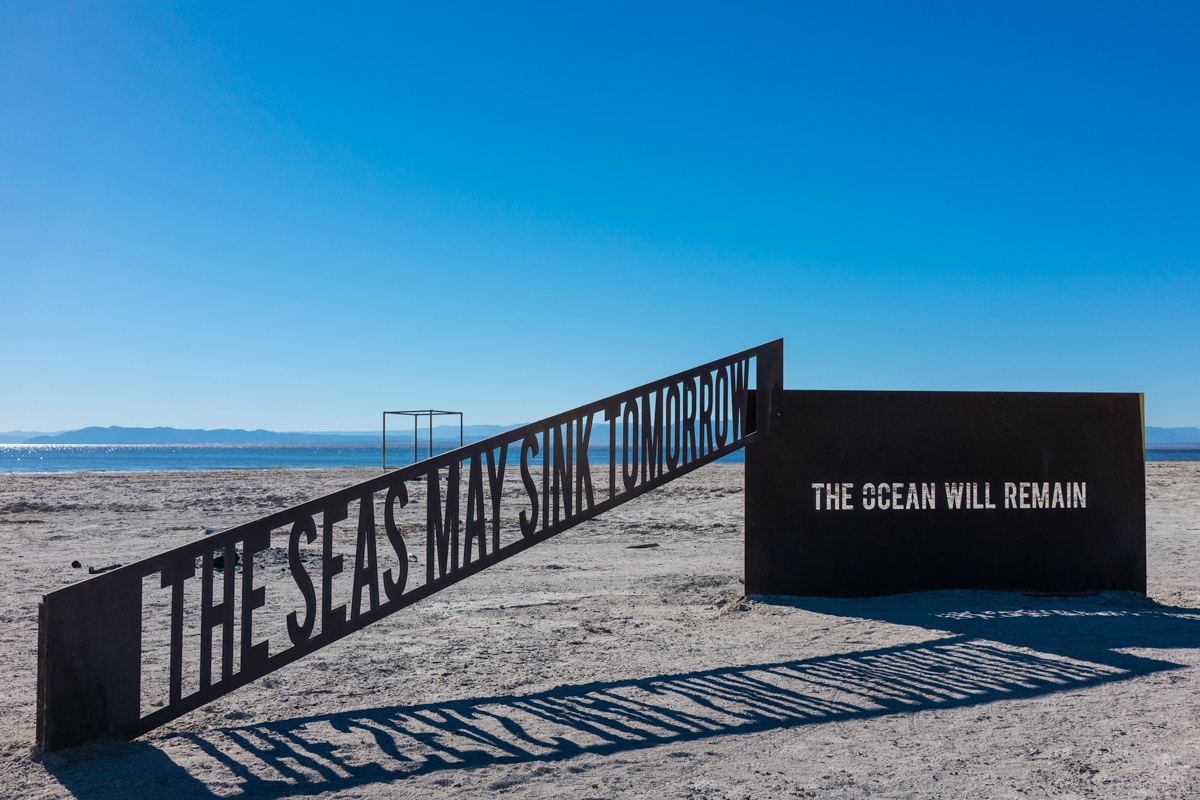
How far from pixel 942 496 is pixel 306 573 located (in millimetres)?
5484

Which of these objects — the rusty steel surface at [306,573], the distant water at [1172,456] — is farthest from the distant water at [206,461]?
the distant water at [1172,456]

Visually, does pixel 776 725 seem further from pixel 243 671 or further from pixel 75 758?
pixel 75 758

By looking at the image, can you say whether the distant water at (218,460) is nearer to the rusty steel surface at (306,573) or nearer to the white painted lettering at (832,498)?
the white painted lettering at (832,498)

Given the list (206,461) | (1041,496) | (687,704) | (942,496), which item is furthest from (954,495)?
(206,461)

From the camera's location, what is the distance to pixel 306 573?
174 inches

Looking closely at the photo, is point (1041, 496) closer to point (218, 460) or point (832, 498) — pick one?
point (832, 498)

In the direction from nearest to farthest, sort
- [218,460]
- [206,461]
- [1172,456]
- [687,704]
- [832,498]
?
[687,704] → [832,498] → [206,461] → [218,460] → [1172,456]

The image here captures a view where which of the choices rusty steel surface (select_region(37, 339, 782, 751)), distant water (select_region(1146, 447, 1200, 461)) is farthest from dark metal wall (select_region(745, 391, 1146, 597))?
distant water (select_region(1146, 447, 1200, 461))

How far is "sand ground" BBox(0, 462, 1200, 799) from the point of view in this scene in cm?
314

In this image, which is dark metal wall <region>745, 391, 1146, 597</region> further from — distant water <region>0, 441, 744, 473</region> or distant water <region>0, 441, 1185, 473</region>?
distant water <region>0, 441, 744, 473</region>

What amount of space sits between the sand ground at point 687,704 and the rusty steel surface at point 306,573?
0.92ft

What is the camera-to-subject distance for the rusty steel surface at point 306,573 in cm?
342

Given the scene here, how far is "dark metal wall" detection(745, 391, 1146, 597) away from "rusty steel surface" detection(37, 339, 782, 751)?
26.4 inches

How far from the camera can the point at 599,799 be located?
9.70 ft
